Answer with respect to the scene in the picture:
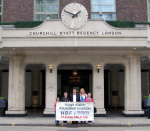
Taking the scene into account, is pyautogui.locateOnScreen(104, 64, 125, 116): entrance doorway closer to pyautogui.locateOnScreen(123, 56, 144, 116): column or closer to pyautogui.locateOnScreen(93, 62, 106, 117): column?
pyautogui.locateOnScreen(123, 56, 144, 116): column

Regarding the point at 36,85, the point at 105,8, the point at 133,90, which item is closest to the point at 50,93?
the point at 133,90

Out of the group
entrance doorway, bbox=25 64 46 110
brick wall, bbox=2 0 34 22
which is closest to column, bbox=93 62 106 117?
brick wall, bbox=2 0 34 22

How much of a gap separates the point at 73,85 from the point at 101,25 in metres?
9.42

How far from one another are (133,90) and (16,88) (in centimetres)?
753

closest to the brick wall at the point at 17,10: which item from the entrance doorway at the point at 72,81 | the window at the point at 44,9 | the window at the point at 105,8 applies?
the window at the point at 44,9

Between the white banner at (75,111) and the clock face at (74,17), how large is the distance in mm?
4596

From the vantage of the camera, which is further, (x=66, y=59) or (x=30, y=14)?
(x=30, y=14)

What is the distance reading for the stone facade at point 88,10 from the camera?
54.6 ft

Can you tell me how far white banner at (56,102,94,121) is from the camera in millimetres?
10891

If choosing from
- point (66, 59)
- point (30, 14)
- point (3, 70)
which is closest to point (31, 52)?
point (66, 59)

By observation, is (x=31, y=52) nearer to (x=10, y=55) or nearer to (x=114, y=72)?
(x=10, y=55)

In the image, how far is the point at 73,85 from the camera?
2108cm

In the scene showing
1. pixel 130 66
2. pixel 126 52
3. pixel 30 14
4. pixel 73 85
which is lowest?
pixel 73 85

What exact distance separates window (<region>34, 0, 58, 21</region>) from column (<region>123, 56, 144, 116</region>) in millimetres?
7119
